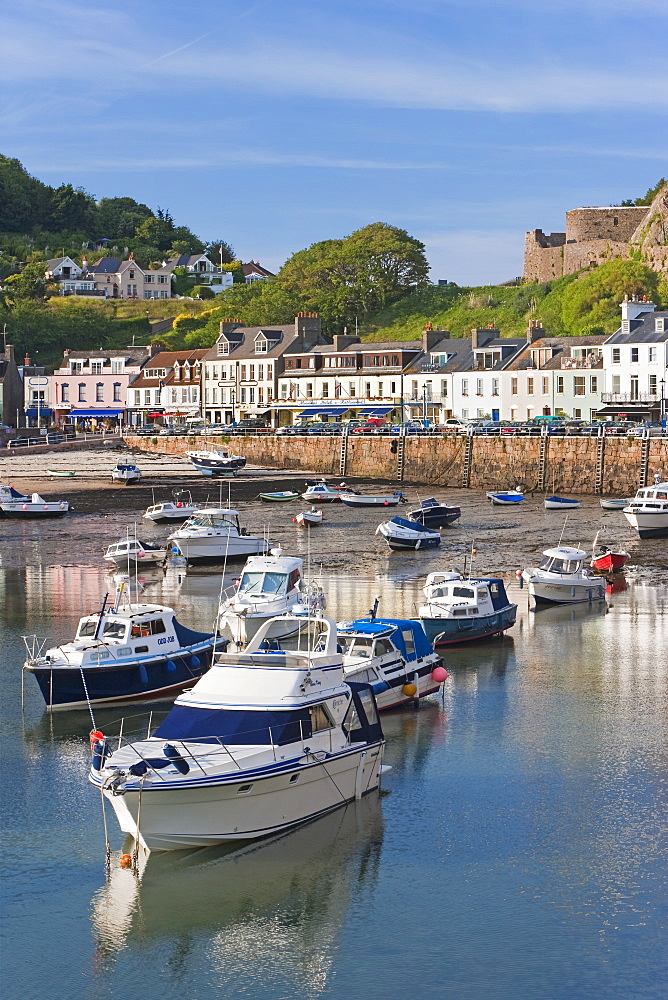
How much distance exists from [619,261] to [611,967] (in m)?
103

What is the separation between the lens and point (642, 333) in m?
86.0

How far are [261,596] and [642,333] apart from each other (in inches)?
2309

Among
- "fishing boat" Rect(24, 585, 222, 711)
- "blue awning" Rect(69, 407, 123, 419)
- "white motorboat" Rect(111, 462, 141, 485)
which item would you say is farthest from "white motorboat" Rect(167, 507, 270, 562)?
"blue awning" Rect(69, 407, 123, 419)

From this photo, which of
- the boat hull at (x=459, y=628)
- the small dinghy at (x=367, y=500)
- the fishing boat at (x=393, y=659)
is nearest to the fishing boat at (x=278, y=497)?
the small dinghy at (x=367, y=500)

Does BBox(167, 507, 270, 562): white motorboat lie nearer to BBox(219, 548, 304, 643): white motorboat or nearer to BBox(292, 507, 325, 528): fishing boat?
BBox(292, 507, 325, 528): fishing boat

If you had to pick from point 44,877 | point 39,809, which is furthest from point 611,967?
point 39,809

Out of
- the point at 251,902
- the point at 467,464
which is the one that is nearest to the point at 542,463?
the point at 467,464

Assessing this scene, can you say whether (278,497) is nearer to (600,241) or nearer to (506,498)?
(506,498)

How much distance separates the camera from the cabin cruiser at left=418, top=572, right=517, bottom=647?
3406 centimetres

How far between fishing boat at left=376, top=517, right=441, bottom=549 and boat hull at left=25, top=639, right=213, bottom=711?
24596 mm

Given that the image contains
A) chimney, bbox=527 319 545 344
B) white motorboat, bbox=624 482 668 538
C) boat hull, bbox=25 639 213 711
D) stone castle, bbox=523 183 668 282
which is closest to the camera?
boat hull, bbox=25 639 213 711

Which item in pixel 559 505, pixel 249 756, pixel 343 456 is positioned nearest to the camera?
pixel 249 756

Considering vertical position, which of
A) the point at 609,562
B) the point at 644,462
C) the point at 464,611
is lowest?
the point at 609,562

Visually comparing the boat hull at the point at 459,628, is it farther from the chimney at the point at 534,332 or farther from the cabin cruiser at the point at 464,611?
the chimney at the point at 534,332
